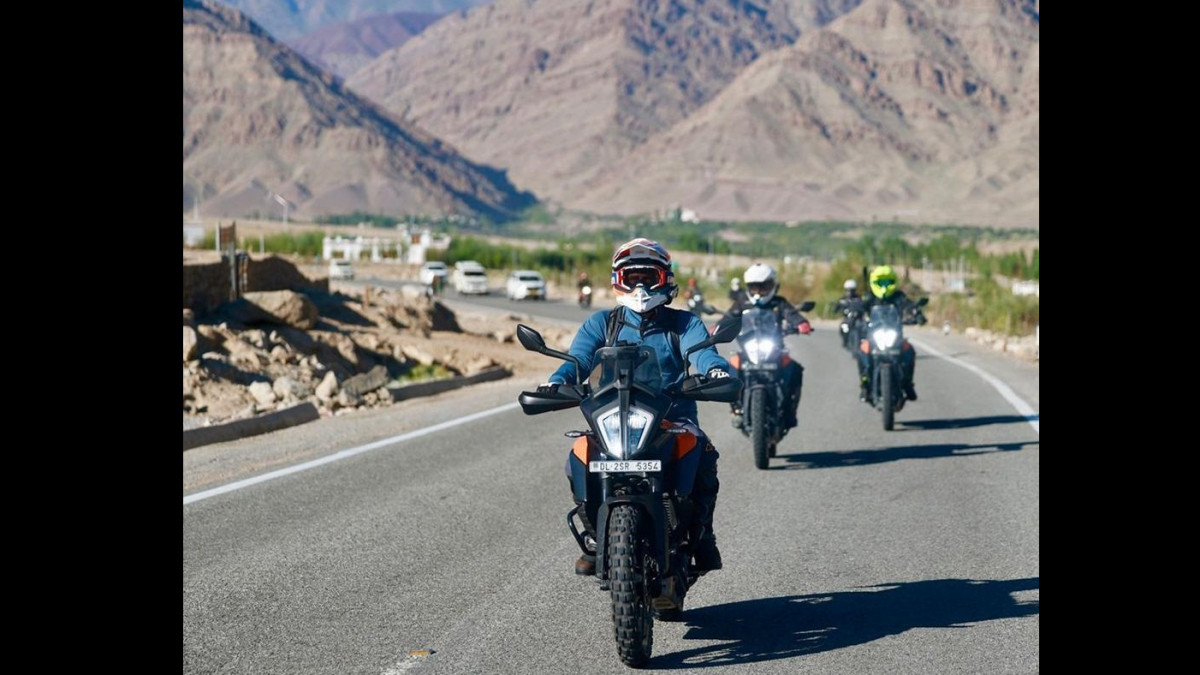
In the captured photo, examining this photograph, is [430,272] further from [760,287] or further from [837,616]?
[837,616]

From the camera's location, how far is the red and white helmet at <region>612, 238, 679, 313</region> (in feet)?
23.6

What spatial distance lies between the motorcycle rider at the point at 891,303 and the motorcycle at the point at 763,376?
97.4 inches

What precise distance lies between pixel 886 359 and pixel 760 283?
262 cm

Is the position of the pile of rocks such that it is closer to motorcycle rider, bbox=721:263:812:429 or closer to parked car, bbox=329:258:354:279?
motorcycle rider, bbox=721:263:812:429

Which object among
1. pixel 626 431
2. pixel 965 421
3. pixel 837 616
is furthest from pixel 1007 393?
pixel 626 431

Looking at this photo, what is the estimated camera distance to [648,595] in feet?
21.6

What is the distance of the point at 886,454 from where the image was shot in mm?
14188

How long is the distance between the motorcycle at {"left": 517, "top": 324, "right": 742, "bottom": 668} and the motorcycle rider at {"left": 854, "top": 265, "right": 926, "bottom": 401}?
10.0 meters

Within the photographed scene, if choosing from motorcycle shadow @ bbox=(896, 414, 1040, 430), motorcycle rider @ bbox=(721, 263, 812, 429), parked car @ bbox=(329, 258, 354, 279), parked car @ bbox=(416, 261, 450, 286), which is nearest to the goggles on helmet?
motorcycle rider @ bbox=(721, 263, 812, 429)

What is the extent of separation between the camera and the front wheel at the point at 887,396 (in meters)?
16.2

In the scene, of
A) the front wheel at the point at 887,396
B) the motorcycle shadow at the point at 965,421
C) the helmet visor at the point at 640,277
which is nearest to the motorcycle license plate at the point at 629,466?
the helmet visor at the point at 640,277

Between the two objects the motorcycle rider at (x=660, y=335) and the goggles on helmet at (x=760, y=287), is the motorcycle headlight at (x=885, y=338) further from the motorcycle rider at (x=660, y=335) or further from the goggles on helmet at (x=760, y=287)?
the motorcycle rider at (x=660, y=335)
